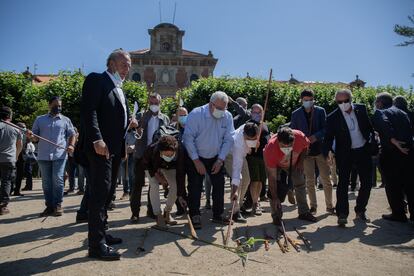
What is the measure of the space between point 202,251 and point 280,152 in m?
2.20

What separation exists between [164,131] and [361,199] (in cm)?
396

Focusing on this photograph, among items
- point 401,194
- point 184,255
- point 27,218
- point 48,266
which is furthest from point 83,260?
point 401,194

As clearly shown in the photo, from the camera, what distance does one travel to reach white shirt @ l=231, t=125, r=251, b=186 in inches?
250

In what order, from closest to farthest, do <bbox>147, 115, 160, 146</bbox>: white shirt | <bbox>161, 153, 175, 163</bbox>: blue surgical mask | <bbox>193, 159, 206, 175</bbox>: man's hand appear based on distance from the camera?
<bbox>161, 153, 175, 163</bbox>: blue surgical mask, <bbox>193, 159, 206, 175</bbox>: man's hand, <bbox>147, 115, 160, 146</bbox>: white shirt

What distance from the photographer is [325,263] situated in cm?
432

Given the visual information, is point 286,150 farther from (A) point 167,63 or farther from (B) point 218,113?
(A) point 167,63

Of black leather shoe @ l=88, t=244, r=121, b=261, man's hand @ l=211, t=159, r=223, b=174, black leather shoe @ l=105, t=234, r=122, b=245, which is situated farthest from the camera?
man's hand @ l=211, t=159, r=223, b=174

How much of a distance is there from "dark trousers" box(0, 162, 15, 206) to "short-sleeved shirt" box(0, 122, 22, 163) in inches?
4.6

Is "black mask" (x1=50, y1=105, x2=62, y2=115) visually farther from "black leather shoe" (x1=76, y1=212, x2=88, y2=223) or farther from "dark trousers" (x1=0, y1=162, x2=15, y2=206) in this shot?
"black leather shoe" (x1=76, y1=212, x2=88, y2=223)

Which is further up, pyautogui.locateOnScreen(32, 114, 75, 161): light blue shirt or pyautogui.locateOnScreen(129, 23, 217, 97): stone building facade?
pyautogui.locateOnScreen(129, 23, 217, 97): stone building facade

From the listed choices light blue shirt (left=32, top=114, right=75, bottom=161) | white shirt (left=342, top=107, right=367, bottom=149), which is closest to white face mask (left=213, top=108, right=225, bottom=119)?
white shirt (left=342, top=107, right=367, bottom=149)

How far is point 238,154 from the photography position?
21.4 feet

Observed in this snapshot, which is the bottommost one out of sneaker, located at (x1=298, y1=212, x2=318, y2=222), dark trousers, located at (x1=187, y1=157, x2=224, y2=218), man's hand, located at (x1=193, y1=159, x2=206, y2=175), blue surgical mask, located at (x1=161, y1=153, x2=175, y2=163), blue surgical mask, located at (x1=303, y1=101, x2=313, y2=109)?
sneaker, located at (x1=298, y1=212, x2=318, y2=222)

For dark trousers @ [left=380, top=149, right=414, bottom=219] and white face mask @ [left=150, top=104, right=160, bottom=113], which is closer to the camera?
dark trousers @ [left=380, top=149, right=414, bottom=219]
